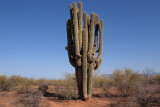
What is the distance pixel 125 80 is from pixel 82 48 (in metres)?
4.37

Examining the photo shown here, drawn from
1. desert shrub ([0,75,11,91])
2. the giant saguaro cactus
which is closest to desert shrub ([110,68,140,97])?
the giant saguaro cactus

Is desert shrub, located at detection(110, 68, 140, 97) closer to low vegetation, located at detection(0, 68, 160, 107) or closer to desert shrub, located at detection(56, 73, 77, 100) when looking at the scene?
low vegetation, located at detection(0, 68, 160, 107)

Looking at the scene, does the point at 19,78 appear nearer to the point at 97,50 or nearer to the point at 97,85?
the point at 97,85

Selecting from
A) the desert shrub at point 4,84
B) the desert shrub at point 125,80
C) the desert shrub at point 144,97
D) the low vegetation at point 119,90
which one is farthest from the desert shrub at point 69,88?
the desert shrub at point 4,84

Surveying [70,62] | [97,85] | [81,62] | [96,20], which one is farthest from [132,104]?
[97,85]

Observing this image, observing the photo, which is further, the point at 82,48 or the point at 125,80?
the point at 125,80

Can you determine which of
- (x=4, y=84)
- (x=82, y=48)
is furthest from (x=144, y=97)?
(x=4, y=84)

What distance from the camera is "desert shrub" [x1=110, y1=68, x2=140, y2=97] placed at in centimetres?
1363

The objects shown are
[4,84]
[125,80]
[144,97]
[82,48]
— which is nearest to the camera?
[144,97]

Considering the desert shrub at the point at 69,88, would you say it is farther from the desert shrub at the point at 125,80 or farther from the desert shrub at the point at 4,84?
the desert shrub at the point at 4,84

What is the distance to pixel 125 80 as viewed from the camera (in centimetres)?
1423

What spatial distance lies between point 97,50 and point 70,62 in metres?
2.10

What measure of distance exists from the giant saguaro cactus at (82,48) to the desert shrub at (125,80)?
98.6 inches

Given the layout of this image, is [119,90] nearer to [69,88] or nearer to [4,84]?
[69,88]
